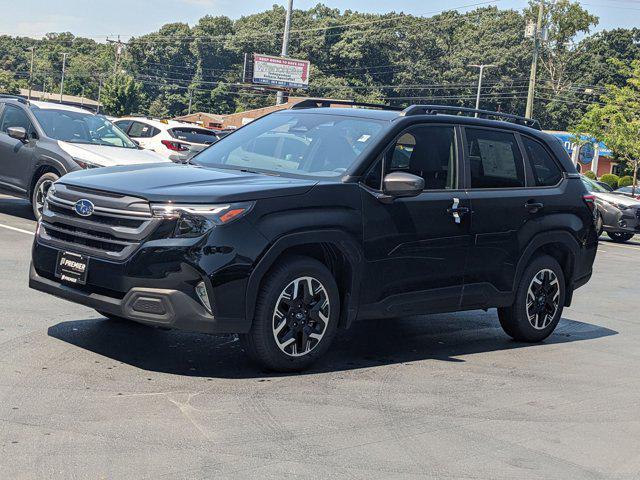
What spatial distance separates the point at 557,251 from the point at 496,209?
1.17 metres

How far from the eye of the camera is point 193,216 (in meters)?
6.04

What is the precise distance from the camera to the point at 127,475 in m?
4.39

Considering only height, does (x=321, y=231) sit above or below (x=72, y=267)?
above

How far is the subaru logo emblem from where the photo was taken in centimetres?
638

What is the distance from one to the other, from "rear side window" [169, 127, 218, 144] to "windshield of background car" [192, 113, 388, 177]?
14309 millimetres

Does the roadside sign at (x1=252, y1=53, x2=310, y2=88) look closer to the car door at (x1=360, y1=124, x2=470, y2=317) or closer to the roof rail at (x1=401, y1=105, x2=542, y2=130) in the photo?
the roof rail at (x1=401, y1=105, x2=542, y2=130)

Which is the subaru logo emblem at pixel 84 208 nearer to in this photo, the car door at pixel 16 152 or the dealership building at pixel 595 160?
the car door at pixel 16 152

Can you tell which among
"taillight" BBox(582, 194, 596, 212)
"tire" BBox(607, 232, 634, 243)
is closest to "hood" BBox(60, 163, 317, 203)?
"taillight" BBox(582, 194, 596, 212)

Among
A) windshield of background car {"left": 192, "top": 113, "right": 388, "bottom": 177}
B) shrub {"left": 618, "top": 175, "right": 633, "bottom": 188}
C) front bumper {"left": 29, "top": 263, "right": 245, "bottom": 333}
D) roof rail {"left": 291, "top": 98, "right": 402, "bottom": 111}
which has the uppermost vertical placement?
roof rail {"left": 291, "top": 98, "right": 402, "bottom": 111}

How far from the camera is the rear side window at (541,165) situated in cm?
858

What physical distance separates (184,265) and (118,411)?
1.05 meters

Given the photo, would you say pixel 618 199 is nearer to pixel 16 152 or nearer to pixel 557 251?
pixel 16 152

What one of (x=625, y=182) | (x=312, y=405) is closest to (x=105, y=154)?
(x=312, y=405)

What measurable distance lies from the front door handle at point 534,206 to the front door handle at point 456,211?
0.90m
